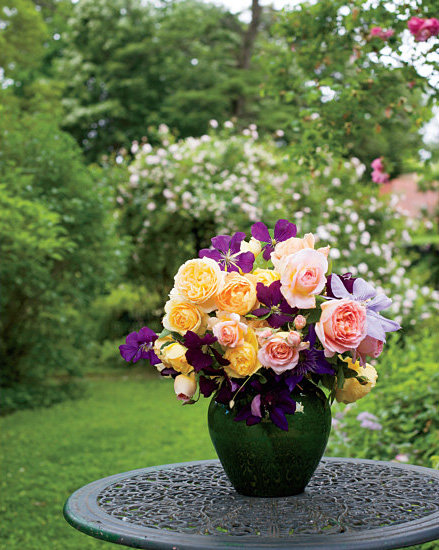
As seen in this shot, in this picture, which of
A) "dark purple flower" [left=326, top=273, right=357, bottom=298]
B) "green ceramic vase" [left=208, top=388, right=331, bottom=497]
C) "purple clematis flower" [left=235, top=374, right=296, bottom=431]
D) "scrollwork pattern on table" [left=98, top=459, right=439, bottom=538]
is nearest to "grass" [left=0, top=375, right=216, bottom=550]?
"scrollwork pattern on table" [left=98, top=459, right=439, bottom=538]

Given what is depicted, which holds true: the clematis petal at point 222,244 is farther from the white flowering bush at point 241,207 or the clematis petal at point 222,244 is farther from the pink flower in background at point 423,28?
the white flowering bush at point 241,207

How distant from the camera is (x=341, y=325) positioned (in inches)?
66.2

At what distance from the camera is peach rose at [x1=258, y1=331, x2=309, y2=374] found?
1700 mm

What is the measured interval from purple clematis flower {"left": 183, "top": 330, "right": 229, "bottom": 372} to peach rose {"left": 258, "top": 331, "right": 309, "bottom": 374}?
0.11m

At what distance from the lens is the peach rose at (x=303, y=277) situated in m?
1.71

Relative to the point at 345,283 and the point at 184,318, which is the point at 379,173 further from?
the point at 184,318

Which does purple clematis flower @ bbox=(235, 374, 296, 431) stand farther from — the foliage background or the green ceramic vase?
the foliage background

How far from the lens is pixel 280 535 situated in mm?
1546

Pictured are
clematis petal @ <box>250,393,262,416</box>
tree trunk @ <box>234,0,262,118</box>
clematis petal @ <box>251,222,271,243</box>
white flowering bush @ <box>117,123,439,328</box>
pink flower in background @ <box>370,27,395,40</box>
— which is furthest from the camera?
tree trunk @ <box>234,0,262,118</box>

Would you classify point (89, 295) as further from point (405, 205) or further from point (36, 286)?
point (405, 205)

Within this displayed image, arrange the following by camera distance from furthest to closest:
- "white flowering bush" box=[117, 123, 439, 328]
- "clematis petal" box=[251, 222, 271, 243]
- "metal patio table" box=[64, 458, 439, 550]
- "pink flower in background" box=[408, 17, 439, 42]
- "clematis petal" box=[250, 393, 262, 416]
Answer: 1. "white flowering bush" box=[117, 123, 439, 328]
2. "pink flower in background" box=[408, 17, 439, 42]
3. "clematis petal" box=[251, 222, 271, 243]
4. "clematis petal" box=[250, 393, 262, 416]
5. "metal patio table" box=[64, 458, 439, 550]

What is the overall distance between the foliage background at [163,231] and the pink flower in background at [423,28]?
0.74 feet

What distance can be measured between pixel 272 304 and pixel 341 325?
0.65ft

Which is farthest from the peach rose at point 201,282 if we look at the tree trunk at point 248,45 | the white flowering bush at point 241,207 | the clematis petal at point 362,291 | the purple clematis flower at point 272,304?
the tree trunk at point 248,45
